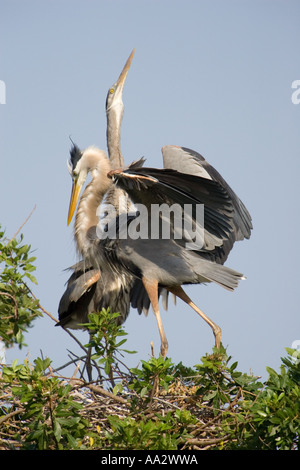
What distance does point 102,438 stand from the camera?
4.62 m

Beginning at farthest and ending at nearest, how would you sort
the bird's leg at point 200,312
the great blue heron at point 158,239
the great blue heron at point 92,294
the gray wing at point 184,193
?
the great blue heron at point 92,294 < the bird's leg at point 200,312 < the great blue heron at point 158,239 < the gray wing at point 184,193

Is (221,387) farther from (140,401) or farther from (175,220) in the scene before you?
(175,220)

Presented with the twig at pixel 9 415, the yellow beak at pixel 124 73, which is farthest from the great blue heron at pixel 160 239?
the yellow beak at pixel 124 73

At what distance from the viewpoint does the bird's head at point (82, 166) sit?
7117 mm

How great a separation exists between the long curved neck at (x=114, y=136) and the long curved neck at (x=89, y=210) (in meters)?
1.42

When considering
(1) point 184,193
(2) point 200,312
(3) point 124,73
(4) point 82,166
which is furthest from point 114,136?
(1) point 184,193

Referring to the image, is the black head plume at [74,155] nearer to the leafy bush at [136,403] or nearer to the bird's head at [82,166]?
the bird's head at [82,166]

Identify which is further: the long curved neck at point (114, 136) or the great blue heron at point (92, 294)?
the long curved neck at point (114, 136)

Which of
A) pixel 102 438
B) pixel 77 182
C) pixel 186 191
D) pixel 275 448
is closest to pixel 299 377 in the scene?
pixel 275 448

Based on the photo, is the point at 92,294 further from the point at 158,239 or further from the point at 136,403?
the point at 136,403

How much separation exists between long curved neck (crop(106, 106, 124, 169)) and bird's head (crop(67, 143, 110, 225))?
4.20 ft

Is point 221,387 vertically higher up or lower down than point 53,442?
higher up

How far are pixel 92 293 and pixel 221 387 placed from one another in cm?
259

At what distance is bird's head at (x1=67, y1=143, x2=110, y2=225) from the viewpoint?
7.12 m
